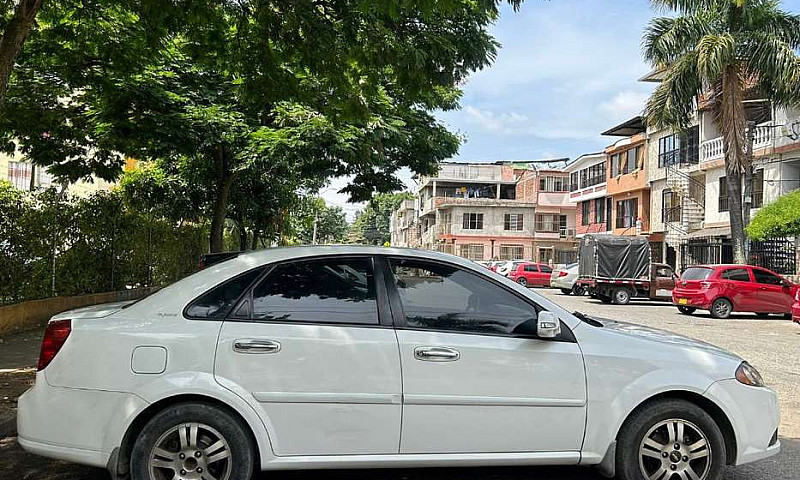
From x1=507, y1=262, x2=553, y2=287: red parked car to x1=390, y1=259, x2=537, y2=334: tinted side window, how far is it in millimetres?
34246

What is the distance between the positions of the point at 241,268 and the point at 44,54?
327 inches

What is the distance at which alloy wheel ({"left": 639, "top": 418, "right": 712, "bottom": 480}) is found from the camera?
4242 millimetres

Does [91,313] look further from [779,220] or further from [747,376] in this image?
[779,220]

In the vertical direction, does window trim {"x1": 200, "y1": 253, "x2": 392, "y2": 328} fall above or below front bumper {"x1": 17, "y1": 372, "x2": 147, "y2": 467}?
above

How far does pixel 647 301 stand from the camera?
A: 91.6 feet

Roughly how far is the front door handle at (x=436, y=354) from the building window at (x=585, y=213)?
4695 centimetres

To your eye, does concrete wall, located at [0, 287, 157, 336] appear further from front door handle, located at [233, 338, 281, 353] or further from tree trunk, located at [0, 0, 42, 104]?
front door handle, located at [233, 338, 281, 353]

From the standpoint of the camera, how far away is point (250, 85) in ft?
28.2

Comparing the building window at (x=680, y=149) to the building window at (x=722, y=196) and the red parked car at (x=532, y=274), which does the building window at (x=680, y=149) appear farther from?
the red parked car at (x=532, y=274)

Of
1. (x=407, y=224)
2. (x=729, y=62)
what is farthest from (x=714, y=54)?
(x=407, y=224)

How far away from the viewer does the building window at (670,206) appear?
35906 millimetres

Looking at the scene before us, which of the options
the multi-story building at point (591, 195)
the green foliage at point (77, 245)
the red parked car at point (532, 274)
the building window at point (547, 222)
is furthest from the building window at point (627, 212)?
the green foliage at point (77, 245)

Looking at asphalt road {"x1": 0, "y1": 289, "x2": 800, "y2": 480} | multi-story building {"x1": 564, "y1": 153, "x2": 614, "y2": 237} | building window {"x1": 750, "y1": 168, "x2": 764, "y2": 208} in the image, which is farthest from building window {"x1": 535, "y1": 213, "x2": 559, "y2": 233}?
asphalt road {"x1": 0, "y1": 289, "x2": 800, "y2": 480}

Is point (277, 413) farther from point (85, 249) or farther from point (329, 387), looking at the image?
point (85, 249)
